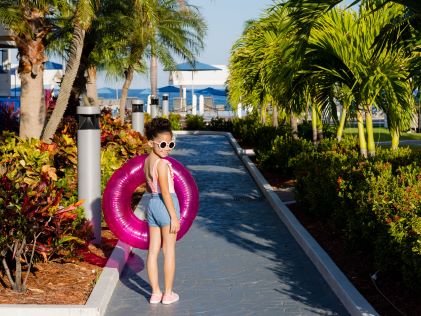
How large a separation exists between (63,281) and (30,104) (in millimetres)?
6896

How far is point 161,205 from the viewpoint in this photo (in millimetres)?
6234

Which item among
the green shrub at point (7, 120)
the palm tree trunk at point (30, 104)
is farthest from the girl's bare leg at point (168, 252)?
the green shrub at point (7, 120)

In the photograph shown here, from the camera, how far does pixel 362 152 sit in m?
11.6

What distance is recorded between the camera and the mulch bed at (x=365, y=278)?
6043 millimetres

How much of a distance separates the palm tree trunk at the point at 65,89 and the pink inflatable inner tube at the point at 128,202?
583 cm

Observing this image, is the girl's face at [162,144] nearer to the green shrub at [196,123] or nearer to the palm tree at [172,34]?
the palm tree at [172,34]

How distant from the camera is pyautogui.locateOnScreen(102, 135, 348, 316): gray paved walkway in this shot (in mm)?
6270

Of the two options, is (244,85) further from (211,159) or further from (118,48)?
(118,48)

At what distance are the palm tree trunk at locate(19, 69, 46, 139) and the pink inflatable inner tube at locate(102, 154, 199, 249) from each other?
6.30 metres

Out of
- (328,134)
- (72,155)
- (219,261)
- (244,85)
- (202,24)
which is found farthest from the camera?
(202,24)

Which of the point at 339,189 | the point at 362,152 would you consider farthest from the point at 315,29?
the point at 339,189

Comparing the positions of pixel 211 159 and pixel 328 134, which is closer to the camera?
pixel 211 159

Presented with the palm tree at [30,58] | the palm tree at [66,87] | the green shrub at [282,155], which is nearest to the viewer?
the palm tree at [66,87]

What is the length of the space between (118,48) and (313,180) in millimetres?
16147
